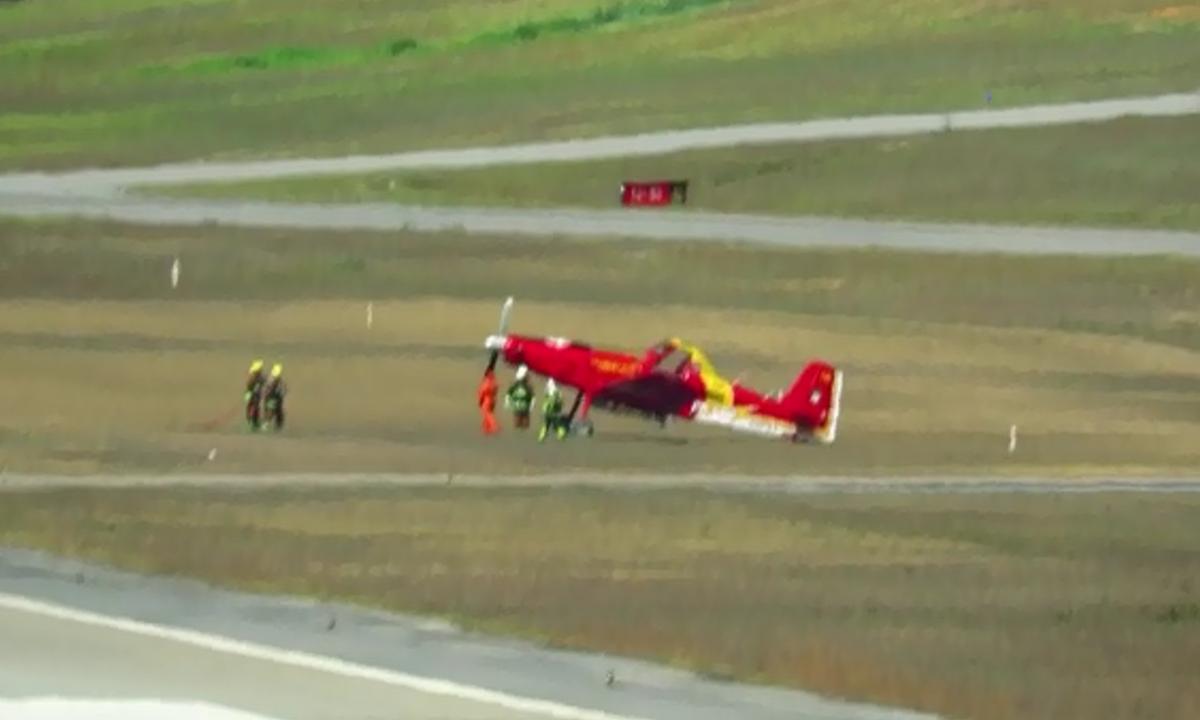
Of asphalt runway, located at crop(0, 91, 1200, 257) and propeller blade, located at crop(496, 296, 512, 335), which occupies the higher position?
asphalt runway, located at crop(0, 91, 1200, 257)

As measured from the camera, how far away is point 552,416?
41.9ft

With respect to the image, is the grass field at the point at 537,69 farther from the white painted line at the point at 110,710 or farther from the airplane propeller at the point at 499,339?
the white painted line at the point at 110,710

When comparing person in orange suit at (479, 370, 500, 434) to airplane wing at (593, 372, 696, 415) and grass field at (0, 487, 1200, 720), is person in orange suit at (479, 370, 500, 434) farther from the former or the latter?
grass field at (0, 487, 1200, 720)

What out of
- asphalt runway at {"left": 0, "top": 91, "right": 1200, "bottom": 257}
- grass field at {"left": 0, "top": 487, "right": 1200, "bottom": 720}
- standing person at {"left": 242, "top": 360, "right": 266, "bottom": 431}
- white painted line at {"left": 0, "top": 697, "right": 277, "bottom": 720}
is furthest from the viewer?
asphalt runway at {"left": 0, "top": 91, "right": 1200, "bottom": 257}

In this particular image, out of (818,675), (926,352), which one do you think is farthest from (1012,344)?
(818,675)

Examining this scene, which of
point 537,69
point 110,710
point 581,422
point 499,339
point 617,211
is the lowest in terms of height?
point 110,710

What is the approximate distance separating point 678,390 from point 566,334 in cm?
100

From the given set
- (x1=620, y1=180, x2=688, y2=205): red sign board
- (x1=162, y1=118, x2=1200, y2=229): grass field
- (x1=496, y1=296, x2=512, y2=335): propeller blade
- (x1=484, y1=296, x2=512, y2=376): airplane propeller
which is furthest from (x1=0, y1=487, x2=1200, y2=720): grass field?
(x1=620, y1=180, x2=688, y2=205): red sign board

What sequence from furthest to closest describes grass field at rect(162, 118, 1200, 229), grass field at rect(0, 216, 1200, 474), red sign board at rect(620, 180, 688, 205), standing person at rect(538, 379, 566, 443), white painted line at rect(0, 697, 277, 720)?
red sign board at rect(620, 180, 688, 205)
grass field at rect(162, 118, 1200, 229)
standing person at rect(538, 379, 566, 443)
grass field at rect(0, 216, 1200, 474)
white painted line at rect(0, 697, 277, 720)

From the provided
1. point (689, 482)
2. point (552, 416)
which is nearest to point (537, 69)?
point (552, 416)

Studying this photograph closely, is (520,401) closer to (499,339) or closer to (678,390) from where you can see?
(499,339)

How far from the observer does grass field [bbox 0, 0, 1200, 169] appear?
16.8 metres

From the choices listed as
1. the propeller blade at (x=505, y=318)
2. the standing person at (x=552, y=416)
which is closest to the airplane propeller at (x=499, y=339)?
the propeller blade at (x=505, y=318)

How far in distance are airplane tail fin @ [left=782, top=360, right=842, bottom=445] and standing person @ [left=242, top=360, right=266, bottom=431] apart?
9.72 feet
